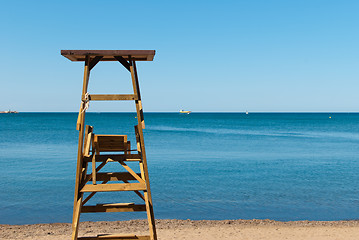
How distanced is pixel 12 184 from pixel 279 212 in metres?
12.4

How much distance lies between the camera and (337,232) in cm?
1167

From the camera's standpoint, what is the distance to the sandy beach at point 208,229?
36.6 feet

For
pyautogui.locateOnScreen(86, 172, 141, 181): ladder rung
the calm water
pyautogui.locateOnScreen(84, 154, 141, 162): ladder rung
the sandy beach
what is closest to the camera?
pyautogui.locateOnScreen(84, 154, 141, 162): ladder rung

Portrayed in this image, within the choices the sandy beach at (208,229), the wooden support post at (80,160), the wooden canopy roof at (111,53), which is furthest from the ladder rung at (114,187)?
the sandy beach at (208,229)

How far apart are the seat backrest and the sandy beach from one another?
4.09 metres

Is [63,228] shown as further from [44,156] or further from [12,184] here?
[44,156]

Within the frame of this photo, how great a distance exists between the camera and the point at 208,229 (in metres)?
11.9

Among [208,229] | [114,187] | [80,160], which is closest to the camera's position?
[80,160]

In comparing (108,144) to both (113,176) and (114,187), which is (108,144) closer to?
(114,187)

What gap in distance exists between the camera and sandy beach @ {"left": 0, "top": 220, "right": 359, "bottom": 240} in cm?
1116

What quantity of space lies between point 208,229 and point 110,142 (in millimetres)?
5484

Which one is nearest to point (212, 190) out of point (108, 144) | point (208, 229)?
point (208, 229)


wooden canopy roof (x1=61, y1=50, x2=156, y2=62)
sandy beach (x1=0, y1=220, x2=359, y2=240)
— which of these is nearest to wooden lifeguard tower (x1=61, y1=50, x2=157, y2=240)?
wooden canopy roof (x1=61, y1=50, x2=156, y2=62)

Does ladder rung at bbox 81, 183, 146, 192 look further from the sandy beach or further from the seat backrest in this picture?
the sandy beach
